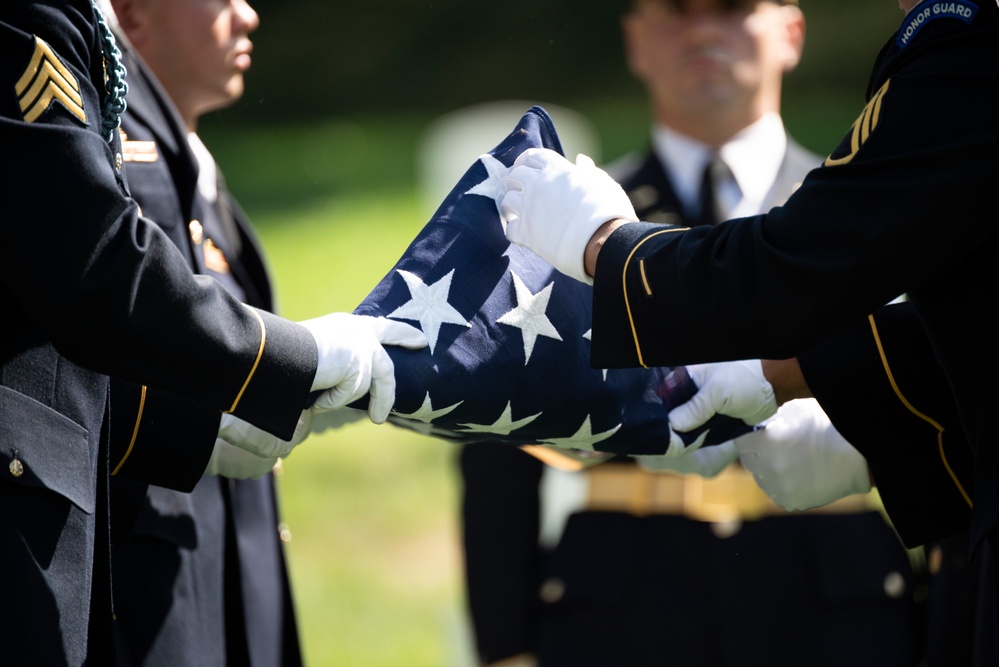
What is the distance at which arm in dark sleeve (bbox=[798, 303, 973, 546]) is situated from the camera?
274 centimetres

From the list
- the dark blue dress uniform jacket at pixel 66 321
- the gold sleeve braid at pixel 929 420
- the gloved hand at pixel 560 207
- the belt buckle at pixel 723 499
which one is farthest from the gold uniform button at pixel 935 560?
the dark blue dress uniform jacket at pixel 66 321

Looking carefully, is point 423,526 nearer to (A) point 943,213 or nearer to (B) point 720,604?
(B) point 720,604

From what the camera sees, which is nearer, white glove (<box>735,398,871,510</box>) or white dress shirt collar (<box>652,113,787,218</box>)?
white glove (<box>735,398,871,510</box>)

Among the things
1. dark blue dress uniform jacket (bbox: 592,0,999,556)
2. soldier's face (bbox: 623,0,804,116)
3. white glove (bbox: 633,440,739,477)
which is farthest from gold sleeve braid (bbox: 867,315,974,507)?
soldier's face (bbox: 623,0,804,116)

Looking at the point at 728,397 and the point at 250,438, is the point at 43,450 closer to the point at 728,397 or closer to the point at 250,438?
the point at 250,438

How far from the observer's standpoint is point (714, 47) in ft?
12.7

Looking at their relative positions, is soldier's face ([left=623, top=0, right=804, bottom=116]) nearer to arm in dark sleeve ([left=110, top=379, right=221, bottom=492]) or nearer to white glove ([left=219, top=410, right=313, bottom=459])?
white glove ([left=219, top=410, right=313, bottom=459])

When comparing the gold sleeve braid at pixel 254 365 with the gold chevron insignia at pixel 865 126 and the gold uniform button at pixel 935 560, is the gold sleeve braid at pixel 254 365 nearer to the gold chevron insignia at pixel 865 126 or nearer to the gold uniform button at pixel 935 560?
the gold chevron insignia at pixel 865 126

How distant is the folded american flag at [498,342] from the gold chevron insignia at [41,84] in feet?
2.20

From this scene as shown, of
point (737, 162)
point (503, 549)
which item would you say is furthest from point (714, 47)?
point (503, 549)

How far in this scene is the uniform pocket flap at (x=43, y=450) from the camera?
86.3 inches

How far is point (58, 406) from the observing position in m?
2.29

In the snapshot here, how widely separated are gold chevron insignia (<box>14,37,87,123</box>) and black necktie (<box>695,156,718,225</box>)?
1.89m

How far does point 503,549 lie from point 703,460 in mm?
805
